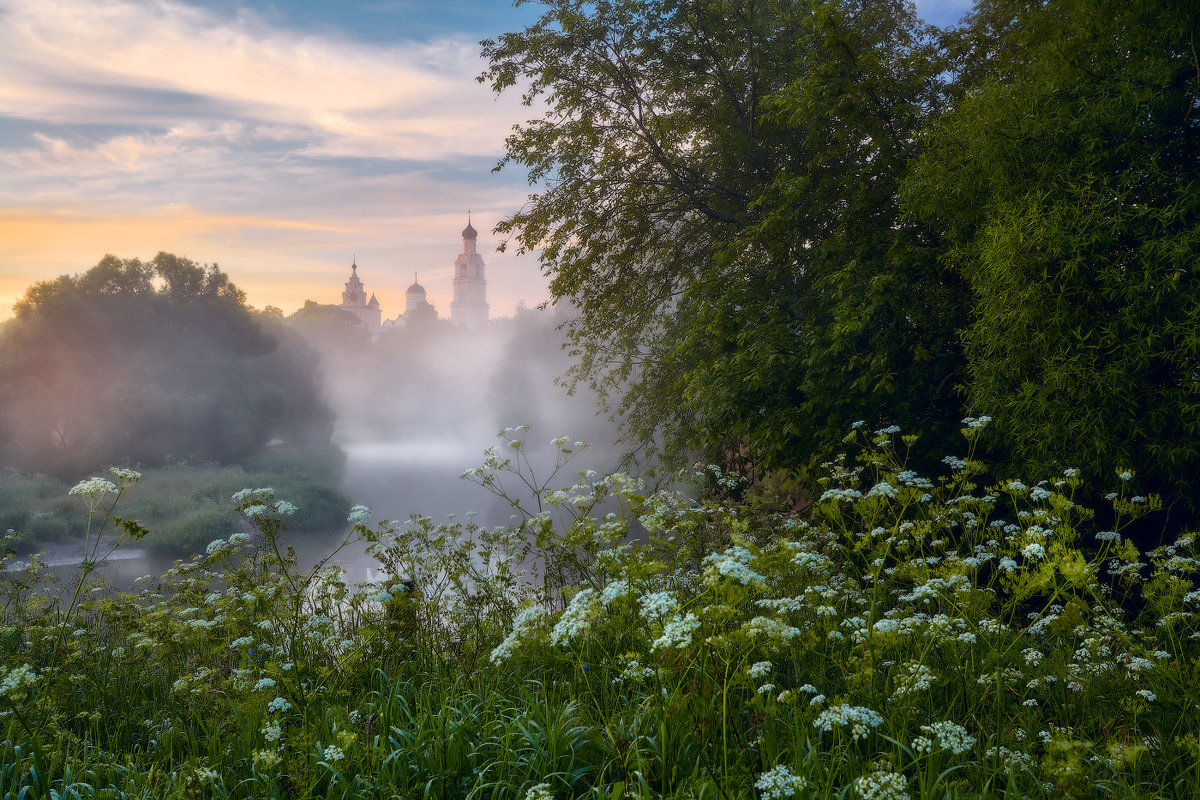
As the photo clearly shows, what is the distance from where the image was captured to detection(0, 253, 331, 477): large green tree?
25.5m

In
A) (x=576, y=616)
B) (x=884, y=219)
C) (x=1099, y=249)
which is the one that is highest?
(x=884, y=219)

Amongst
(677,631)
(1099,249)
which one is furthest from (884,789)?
(1099,249)

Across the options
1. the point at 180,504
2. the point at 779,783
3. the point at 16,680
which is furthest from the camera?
the point at 180,504

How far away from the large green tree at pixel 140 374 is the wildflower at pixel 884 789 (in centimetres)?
3060

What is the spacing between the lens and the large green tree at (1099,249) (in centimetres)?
547

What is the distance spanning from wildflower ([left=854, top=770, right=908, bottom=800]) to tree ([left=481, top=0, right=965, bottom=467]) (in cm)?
553

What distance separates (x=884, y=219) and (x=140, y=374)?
29.8 meters

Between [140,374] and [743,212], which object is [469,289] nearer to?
[140,374]

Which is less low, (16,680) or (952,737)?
(952,737)

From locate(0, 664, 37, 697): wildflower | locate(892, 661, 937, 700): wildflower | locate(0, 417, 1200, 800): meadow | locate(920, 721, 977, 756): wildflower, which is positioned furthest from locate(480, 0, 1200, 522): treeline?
locate(0, 664, 37, 697): wildflower

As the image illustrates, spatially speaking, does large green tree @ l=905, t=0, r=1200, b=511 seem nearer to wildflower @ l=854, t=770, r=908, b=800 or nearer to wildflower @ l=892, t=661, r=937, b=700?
wildflower @ l=892, t=661, r=937, b=700

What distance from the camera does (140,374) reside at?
28.0 metres

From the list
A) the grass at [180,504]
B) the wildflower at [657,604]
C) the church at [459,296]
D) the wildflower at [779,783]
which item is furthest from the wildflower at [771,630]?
the church at [459,296]

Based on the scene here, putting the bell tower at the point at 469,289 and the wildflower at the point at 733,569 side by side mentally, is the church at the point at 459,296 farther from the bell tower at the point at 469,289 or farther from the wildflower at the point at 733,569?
the wildflower at the point at 733,569
